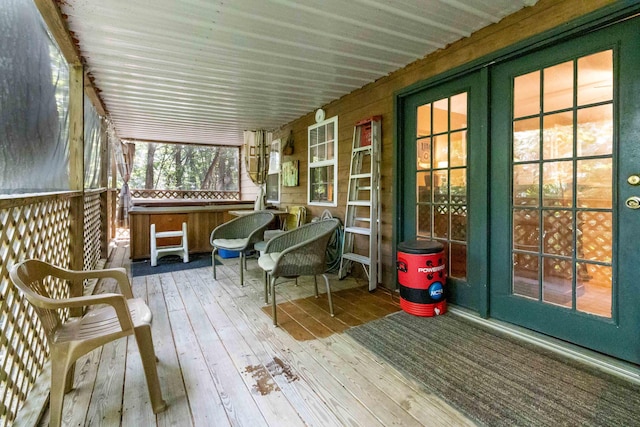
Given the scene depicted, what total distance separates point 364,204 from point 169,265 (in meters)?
2.93

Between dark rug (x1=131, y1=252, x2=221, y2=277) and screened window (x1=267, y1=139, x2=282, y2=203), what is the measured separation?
1.83 metres

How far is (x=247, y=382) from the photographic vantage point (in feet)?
5.36

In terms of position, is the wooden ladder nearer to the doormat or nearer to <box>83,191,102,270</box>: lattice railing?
the doormat

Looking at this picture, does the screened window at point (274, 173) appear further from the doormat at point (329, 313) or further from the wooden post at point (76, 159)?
the wooden post at point (76, 159)

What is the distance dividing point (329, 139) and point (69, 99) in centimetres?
285

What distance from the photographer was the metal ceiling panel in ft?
6.70

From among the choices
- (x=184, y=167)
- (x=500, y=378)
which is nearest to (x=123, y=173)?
(x=184, y=167)

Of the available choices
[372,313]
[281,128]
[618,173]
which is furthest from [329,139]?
[618,173]

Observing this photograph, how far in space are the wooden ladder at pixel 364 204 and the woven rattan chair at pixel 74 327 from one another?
2183 mm

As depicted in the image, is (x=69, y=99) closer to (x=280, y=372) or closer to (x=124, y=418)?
(x=124, y=418)

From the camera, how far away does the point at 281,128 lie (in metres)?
5.70

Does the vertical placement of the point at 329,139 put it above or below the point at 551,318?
above

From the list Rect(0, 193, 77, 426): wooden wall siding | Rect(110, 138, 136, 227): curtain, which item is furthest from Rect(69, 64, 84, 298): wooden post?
Rect(110, 138, 136, 227): curtain

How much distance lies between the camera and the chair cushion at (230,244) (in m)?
3.35
